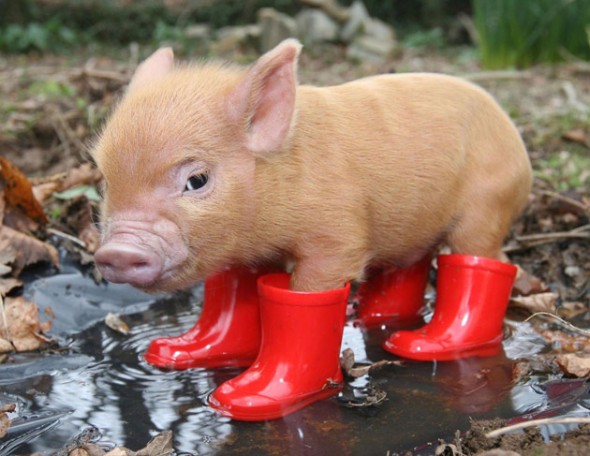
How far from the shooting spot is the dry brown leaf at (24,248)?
3.59m

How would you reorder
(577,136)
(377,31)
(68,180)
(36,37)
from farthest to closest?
1. (377,31)
2. (36,37)
3. (577,136)
4. (68,180)

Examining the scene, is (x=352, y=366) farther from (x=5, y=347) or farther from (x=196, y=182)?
(x=5, y=347)

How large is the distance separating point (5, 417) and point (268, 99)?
134 centimetres

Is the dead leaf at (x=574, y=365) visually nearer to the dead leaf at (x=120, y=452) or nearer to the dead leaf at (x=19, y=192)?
the dead leaf at (x=120, y=452)

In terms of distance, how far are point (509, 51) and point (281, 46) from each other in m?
6.47

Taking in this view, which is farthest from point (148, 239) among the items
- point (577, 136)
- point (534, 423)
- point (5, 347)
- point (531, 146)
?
point (577, 136)

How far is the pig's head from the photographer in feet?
8.13

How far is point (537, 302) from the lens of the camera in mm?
3490

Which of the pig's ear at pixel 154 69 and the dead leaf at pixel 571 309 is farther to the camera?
the dead leaf at pixel 571 309

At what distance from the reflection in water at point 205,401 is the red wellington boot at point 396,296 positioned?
0.41 feet

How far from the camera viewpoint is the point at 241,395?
265 centimetres

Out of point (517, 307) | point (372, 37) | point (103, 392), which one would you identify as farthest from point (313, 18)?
point (103, 392)

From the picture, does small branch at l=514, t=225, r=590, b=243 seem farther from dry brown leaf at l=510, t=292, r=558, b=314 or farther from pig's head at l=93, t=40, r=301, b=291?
pig's head at l=93, t=40, r=301, b=291

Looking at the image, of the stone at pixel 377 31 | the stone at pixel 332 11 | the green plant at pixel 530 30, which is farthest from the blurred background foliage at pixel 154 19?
the green plant at pixel 530 30
